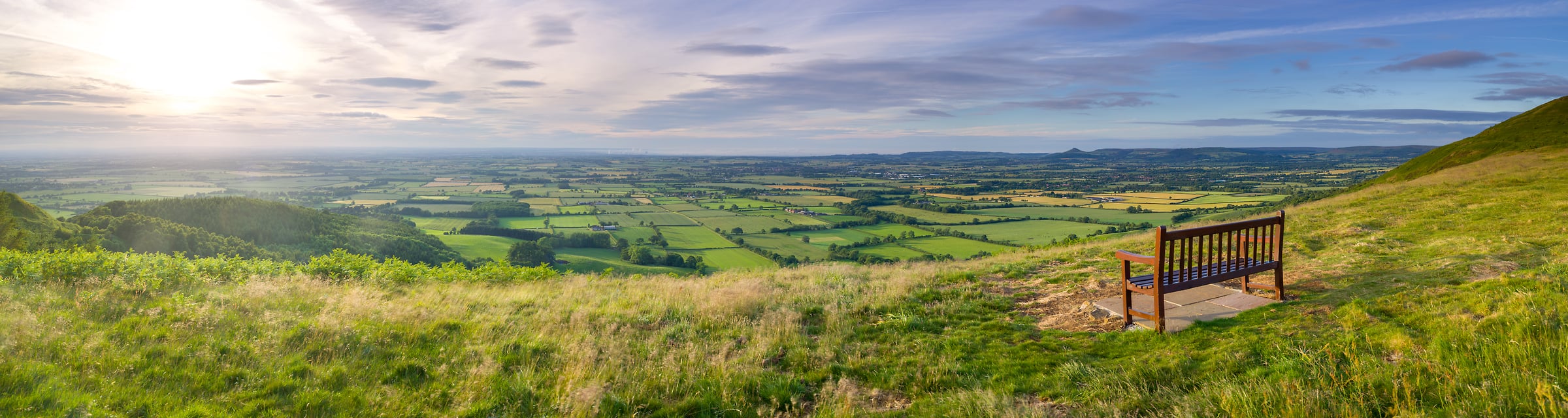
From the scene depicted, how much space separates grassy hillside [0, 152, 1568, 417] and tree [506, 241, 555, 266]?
1070 inches

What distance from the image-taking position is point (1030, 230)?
164 feet

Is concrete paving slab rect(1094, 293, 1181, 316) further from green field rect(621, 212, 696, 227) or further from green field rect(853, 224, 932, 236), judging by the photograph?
green field rect(621, 212, 696, 227)

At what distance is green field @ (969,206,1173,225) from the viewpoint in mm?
52612

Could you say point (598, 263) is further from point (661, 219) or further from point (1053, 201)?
point (1053, 201)

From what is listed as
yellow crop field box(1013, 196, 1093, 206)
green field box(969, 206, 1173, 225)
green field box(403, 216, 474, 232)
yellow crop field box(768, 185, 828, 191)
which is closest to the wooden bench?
green field box(969, 206, 1173, 225)

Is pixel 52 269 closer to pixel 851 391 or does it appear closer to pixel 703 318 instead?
pixel 703 318

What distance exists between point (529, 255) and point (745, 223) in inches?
1071

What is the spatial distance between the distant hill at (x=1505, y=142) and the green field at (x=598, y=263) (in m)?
40.6

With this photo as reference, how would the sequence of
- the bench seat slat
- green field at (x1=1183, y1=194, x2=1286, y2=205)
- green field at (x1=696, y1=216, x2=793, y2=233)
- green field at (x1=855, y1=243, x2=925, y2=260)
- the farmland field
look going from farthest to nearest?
green field at (x1=1183, y1=194, x2=1286, y2=205) < the farmland field < green field at (x1=696, y1=216, x2=793, y2=233) < green field at (x1=855, y1=243, x2=925, y2=260) < the bench seat slat

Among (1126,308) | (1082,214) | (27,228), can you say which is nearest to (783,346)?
(1126,308)

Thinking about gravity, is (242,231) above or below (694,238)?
above

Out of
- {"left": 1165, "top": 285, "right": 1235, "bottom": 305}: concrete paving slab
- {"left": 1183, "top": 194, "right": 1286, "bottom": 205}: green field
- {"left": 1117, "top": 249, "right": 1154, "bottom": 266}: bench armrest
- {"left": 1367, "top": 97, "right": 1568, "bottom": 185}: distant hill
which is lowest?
{"left": 1183, "top": 194, "right": 1286, "bottom": 205}: green field

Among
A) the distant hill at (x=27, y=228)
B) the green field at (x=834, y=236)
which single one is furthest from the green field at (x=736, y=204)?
the distant hill at (x=27, y=228)

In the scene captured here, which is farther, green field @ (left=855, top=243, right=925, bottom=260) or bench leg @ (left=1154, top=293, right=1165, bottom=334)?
green field @ (left=855, top=243, right=925, bottom=260)
